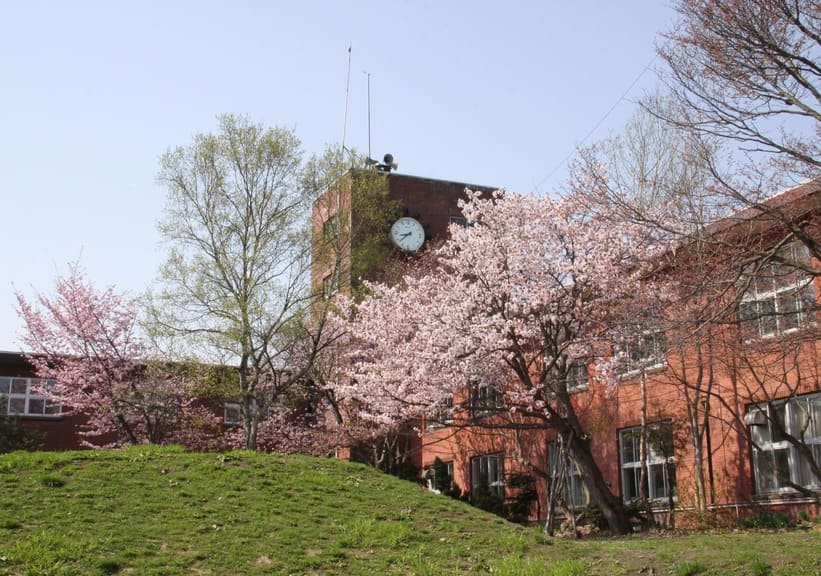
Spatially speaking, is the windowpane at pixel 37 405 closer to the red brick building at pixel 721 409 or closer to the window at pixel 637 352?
the red brick building at pixel 721 409

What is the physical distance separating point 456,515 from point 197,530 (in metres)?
4.07

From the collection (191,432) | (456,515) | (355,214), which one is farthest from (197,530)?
(191,432)

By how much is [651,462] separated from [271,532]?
39.4 feet

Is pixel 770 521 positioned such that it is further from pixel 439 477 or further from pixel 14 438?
pixel 14 438

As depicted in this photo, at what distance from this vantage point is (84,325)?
2888cm

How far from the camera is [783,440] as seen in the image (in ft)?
A: 59.9

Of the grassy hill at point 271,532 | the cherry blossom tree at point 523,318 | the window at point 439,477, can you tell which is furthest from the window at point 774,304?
the window at point 439,477

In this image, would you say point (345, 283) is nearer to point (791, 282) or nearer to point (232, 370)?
point (232, 370)

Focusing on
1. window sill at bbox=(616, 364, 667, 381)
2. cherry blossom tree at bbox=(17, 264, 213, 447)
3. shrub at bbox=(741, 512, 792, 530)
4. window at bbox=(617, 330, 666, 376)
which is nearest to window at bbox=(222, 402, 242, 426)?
cherry blossom tree at bbox=(17, 264, 213, 447)

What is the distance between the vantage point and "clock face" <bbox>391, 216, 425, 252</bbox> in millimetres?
37906

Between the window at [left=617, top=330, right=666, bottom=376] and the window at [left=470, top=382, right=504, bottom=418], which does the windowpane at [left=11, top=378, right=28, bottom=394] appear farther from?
the window at [left=617, top=330, right=666, bottom=376]

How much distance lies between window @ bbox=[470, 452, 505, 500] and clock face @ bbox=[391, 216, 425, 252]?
11268mm

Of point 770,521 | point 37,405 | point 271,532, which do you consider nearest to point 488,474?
point 770,521

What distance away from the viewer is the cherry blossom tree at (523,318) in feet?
60.9
